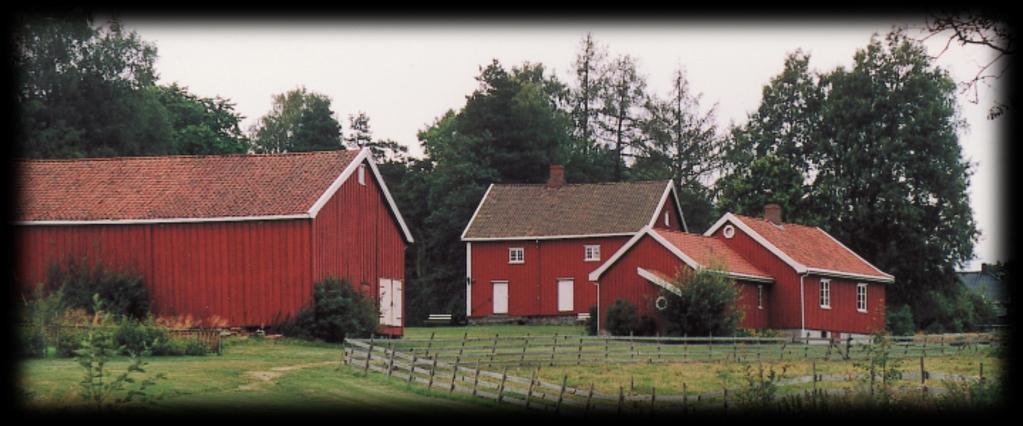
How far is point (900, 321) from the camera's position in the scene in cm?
6569

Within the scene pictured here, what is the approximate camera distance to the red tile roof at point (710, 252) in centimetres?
5259

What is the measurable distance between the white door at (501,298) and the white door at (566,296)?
7.84 feet

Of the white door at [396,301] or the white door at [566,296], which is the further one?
the white door at [566,296]

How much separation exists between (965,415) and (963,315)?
50653mm

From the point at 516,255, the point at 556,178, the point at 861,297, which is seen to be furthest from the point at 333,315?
the point at 556,178

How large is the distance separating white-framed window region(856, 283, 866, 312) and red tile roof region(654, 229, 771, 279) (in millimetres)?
5243

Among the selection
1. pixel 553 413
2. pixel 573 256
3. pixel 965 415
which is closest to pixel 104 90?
pixel 573 256

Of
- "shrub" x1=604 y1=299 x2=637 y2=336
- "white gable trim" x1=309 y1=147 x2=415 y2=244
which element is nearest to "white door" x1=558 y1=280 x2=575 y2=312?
"shrub" x1=604 y1=299 x2=637 y2=336

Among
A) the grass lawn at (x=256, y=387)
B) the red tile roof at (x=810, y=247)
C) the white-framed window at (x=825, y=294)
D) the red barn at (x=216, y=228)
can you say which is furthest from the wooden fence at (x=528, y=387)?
the red tile roof at (x=810, y=247)

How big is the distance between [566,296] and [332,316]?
19.7m

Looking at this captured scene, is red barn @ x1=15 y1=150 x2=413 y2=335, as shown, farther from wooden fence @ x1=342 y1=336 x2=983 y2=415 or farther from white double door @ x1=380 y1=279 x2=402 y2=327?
wooden fence @ x1=342 y1=336 x2=983 y2=415

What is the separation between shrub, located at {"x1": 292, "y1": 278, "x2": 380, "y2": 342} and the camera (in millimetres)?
44625

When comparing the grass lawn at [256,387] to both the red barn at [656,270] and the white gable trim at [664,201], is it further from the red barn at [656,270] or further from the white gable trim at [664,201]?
the white gable trim at [664,201]

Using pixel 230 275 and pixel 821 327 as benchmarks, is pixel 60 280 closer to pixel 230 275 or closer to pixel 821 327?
pixel 230 275
